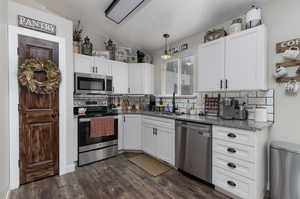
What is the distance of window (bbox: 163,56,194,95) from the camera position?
3266 millimetres

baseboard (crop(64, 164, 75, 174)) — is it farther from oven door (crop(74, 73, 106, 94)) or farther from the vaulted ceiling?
the vaulted ceiling

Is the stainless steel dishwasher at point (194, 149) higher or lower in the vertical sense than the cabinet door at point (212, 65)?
lower

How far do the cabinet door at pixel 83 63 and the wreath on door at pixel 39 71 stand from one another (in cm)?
54

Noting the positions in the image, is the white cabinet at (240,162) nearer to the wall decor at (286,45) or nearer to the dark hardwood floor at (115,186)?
the dark hardwood floor at (115,186)

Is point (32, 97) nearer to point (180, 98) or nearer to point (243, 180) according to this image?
point (180, 98)

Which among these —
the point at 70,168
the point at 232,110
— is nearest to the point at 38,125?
the point at 70,168

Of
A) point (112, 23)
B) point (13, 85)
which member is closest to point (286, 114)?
point (112, 23)

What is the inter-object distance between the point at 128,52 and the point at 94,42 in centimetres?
90

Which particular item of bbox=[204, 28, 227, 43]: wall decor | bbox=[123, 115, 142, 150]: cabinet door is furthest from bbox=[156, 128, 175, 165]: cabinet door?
bbox=[204, 28, 227, 43]: wall decor

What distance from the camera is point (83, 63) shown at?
3039 mm

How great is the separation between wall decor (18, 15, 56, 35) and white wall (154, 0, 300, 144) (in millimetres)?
3380

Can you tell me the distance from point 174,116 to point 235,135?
1064 millimetres

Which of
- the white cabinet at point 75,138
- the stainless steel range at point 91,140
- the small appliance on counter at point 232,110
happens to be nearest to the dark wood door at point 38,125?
the white cabinet at point 75,138

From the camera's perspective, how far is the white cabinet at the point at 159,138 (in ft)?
8.81
